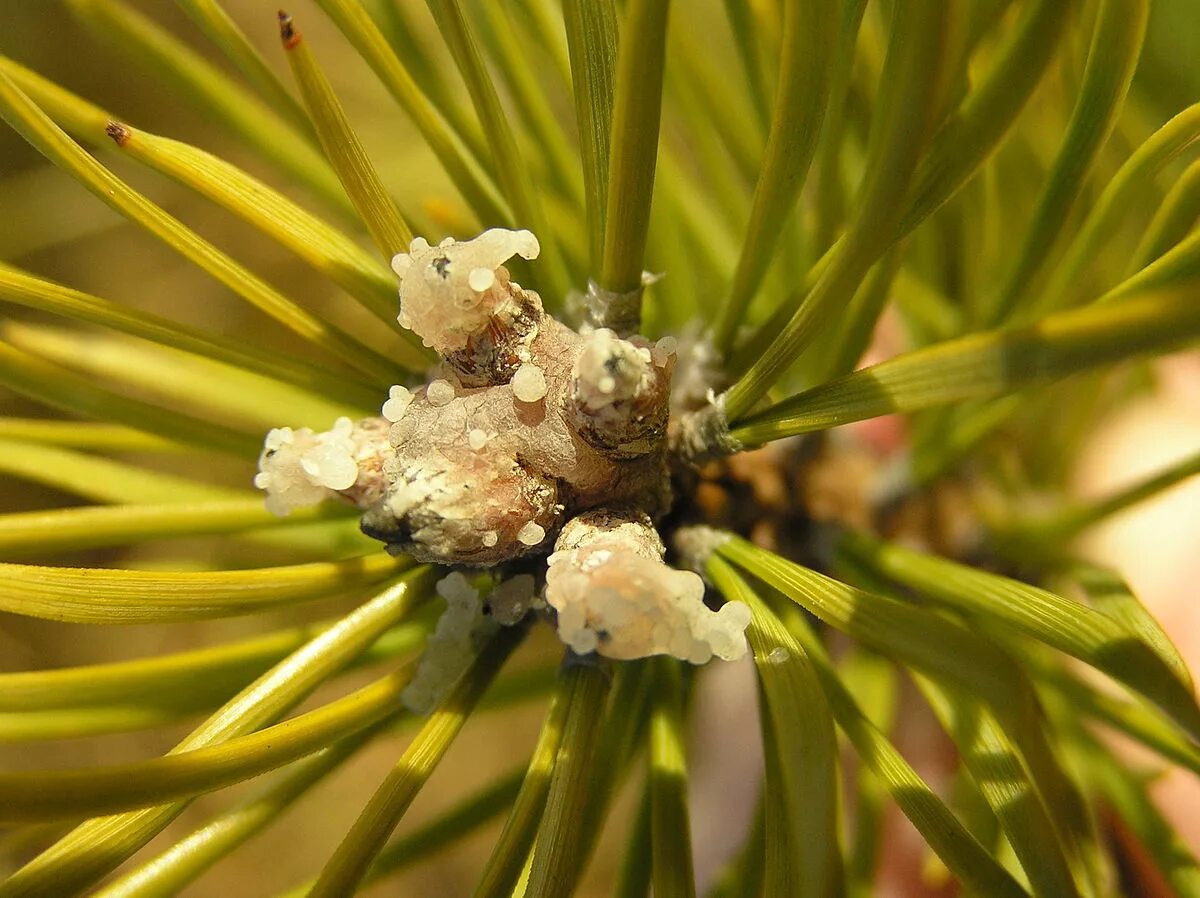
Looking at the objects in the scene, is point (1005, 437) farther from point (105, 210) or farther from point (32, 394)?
point (105, 210)

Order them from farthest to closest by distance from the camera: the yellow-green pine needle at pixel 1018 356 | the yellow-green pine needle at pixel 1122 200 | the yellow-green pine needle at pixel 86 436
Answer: the yellow-green pine needle at pixel 86 436
the yellow-green pine needle at pixel 1122 200
the yellow-green pine needle at pixel 1018 356

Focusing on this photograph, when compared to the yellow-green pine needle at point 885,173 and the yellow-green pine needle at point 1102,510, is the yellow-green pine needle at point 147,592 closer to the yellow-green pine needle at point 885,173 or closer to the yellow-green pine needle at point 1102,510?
the yellow-green pine needle at point 885,173

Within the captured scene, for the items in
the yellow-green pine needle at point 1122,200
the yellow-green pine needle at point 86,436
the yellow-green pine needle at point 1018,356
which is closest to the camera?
the yellow-green pine needle at point 1018,356

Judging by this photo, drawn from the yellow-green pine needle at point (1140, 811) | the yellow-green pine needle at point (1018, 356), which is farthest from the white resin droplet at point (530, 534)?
the yellow-green pine needle at point (1140, 811)

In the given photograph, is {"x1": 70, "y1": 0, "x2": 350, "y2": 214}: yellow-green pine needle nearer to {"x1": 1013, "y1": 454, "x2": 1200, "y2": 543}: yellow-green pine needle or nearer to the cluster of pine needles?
the cluster of pine needles

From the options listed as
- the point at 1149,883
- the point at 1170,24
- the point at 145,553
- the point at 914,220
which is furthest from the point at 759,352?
the point at 145,553

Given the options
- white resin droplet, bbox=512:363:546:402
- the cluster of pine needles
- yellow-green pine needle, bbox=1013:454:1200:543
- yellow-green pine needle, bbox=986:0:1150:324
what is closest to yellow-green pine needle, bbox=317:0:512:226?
the cluster of pine needles
